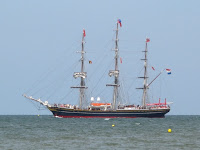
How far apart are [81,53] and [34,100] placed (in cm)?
2034

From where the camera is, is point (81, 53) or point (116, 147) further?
point (81, 53)

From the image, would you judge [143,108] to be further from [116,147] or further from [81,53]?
[116,147]

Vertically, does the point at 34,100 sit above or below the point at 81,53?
below

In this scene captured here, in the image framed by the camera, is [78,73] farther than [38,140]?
Yes

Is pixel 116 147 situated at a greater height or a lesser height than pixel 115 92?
lesser

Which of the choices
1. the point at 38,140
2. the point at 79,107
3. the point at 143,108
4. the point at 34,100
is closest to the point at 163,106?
the point at 143,108

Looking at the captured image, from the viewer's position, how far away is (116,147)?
5434 centimetres

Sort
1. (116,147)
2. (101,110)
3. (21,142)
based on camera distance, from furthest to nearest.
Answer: (101,110)
(21,142)
(116,147)

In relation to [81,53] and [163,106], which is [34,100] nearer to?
[81,53]

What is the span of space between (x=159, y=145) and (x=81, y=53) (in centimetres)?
9622

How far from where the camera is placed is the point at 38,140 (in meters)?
62.0

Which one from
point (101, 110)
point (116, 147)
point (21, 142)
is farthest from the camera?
point (101, 110)

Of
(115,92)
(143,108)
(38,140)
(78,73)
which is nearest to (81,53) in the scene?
(78,73)

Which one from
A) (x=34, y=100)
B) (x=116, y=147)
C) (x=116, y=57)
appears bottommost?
(x=116, y=147)
